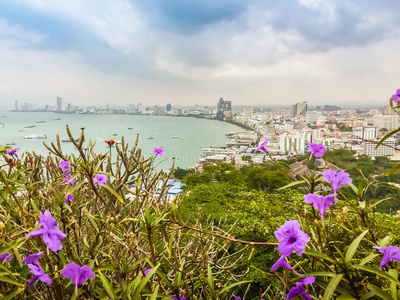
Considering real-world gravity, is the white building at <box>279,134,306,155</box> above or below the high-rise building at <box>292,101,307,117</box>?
below

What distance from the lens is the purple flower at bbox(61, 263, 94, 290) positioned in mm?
474

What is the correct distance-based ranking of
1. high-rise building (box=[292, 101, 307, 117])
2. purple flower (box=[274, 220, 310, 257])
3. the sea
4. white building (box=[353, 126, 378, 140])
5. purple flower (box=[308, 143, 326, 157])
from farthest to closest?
high-rise building (box=[292, 101, 307, 117]) < the sea < white building (box=[353, 126, 378, 140]) < purple flower (box=[308, 143, 326, 157]) < purple flower (box=[274, 220, 310, 257])

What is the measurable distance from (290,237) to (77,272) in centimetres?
37

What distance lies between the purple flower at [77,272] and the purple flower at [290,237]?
1.09 ft

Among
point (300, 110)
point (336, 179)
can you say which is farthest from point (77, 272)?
point (300, 110)

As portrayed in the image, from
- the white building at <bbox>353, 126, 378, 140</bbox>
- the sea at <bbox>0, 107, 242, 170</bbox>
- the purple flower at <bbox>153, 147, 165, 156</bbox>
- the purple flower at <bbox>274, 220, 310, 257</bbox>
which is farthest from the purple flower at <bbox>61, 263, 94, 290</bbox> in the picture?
the sea at <bbox>0, 107, 242, 170</bbox>

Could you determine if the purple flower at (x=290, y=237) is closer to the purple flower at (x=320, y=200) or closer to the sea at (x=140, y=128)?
the purple flower at (x=320, y=200)

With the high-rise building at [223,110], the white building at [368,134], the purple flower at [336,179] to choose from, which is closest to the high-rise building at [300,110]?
the high-rise building at [223,110]

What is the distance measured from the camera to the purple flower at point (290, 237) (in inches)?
14.9

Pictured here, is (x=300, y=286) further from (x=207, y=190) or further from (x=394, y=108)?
(x=207, y=190)

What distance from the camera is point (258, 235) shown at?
306cm

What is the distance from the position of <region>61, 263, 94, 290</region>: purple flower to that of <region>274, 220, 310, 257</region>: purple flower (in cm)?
33

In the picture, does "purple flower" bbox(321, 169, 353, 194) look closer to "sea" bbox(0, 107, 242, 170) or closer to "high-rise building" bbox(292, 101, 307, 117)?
"sea" bbox(0, 107, 242, 170)

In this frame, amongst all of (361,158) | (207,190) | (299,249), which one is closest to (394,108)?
(299,249)
